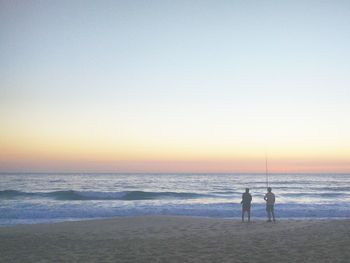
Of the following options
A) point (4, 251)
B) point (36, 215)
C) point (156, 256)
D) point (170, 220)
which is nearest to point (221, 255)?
point (156, 256)

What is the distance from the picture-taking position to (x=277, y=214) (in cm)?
2220

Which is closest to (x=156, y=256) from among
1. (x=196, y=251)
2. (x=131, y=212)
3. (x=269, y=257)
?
(x=196, y=251)

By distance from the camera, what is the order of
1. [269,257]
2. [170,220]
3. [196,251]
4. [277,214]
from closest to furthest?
[269,257], [196,251], [170,220], [277,214]

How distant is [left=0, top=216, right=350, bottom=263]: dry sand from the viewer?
8.27m

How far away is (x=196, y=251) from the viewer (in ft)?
29.4

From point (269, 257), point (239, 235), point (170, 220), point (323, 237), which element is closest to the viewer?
point (269, 257)

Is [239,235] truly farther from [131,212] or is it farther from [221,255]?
[131,212]

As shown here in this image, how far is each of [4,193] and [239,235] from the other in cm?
3716

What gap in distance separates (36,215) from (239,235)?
15.6 metres

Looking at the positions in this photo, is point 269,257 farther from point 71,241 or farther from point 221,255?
point 71,241

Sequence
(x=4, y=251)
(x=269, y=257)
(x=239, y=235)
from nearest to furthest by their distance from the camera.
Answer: (x=269, y=257), (x=4, y=251), (x=239, y=235)

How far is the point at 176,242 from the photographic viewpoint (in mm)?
10430

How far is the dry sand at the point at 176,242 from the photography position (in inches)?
325

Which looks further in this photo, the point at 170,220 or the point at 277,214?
the point at 277,214
